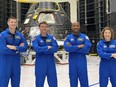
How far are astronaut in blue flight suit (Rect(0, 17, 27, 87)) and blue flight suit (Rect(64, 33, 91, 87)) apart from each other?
114cm

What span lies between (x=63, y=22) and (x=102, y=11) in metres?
10.6

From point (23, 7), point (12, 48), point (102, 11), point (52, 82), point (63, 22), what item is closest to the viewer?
point (12, 48)

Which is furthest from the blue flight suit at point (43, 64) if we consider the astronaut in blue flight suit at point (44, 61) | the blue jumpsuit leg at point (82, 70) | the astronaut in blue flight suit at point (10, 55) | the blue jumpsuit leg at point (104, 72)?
the blue jumpsuit leg at point (104, 72)

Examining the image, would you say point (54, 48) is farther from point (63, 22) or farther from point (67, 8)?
point (67, 8)

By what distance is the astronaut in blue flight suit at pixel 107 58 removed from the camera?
19.2ft

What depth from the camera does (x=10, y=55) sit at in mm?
5820

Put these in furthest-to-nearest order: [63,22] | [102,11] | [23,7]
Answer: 1. [23,7]
2. [102,11]
3. [63,22]

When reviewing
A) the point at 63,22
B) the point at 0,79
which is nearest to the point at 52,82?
the point at 0,79

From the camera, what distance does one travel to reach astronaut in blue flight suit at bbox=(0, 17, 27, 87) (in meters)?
5.77

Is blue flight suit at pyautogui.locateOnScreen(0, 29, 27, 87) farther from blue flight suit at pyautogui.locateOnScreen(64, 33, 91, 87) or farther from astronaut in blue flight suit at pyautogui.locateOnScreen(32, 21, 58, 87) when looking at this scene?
blue flight suit at pyautogui.locateOnScreen(64, 33, 91, 87)

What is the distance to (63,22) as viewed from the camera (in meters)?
18.2

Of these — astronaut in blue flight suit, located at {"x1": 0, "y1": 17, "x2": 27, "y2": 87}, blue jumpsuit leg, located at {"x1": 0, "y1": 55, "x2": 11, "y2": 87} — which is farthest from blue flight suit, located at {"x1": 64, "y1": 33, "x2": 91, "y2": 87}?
blue jumpsuit leg, located at {"x1": 0, "y1": 55, "x2": 11, "y2": 87}

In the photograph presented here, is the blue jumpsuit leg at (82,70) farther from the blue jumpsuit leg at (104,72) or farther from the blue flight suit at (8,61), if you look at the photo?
the blue flight suit at (8,61)

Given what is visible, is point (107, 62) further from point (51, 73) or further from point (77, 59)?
point (51, 73)
